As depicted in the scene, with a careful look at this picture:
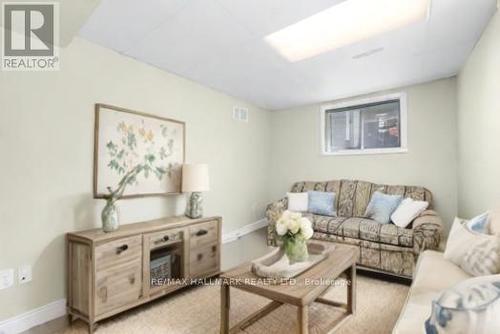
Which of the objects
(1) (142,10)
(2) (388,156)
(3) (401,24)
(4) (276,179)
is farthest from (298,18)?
(4) (276,179)

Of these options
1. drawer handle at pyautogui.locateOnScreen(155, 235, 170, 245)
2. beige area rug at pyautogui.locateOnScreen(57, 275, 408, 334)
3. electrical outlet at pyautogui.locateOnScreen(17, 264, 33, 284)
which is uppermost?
drawer handle at pyautogui.locateOnScreen(155, 235, 170, 245)

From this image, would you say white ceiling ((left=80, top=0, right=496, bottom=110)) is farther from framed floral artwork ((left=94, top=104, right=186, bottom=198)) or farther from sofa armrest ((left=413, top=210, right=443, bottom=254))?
sofa armrest ((left=413, top=210, right=443, bottom=254))

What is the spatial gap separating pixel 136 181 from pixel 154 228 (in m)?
0.63

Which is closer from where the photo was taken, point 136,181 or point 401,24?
point 401,24

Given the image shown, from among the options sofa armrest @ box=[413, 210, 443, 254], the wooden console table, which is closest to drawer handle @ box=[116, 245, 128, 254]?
the wooden console table

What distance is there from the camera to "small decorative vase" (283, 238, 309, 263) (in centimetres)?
175

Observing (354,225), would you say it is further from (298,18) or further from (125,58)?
(125,58)

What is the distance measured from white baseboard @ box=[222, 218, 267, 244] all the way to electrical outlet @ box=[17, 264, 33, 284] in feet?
7.48

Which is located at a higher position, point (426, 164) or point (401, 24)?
point (401, 24)

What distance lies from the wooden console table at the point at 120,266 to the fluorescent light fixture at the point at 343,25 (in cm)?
207

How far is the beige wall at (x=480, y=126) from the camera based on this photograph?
2.03m

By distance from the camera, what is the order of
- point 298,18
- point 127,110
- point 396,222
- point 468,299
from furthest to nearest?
point 396,222 < point 127,110 < point 298,18 < point 468,299

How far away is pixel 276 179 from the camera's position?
4.92 meters

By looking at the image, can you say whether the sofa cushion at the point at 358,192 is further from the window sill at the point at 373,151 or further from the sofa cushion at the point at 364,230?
the window sill at the point at 373,151
